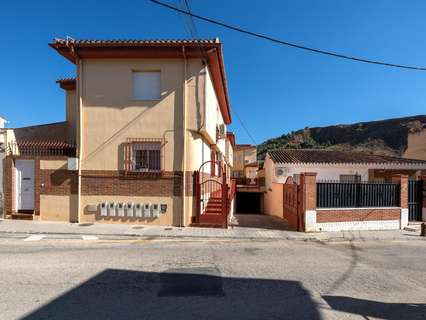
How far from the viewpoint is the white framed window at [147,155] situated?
519 inches

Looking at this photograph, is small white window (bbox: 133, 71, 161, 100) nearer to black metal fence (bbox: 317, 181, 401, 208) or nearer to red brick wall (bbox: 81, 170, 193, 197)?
red brick wall (bbox: 81, 170, 193, 197)

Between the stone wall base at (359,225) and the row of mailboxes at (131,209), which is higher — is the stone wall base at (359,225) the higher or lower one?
the lower one

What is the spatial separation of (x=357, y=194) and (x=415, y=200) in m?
3.67

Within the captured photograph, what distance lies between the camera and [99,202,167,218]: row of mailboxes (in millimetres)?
12953

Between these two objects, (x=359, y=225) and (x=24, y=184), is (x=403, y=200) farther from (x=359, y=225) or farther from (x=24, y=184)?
(x=24, y=184)

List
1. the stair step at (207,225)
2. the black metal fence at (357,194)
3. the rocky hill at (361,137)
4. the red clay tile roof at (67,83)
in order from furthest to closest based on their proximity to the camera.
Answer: the rocky hill at (361,137), the red clay tile roof at (67,83), the black metal fence at (357,194), the stair step at (207,225)

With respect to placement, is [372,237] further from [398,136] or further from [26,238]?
[398,136]

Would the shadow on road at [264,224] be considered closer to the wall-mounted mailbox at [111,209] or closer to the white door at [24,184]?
the wall-mounted mailbox at [111,209]

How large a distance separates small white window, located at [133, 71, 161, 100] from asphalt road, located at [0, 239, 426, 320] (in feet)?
19.6

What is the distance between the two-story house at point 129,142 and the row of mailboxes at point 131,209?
37mm

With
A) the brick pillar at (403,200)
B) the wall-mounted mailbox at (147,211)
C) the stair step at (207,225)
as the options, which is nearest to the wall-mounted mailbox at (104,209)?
the wall-mounted mailbox at (147,211)

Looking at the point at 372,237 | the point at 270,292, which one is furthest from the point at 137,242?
the point at 372,237

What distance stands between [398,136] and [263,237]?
3094 inches

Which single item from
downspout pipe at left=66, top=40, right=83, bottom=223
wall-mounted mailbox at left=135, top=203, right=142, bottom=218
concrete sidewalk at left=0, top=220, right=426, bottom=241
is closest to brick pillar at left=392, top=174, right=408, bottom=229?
concrete sidewalk at left=0, top=220, right=426, bottom=241
